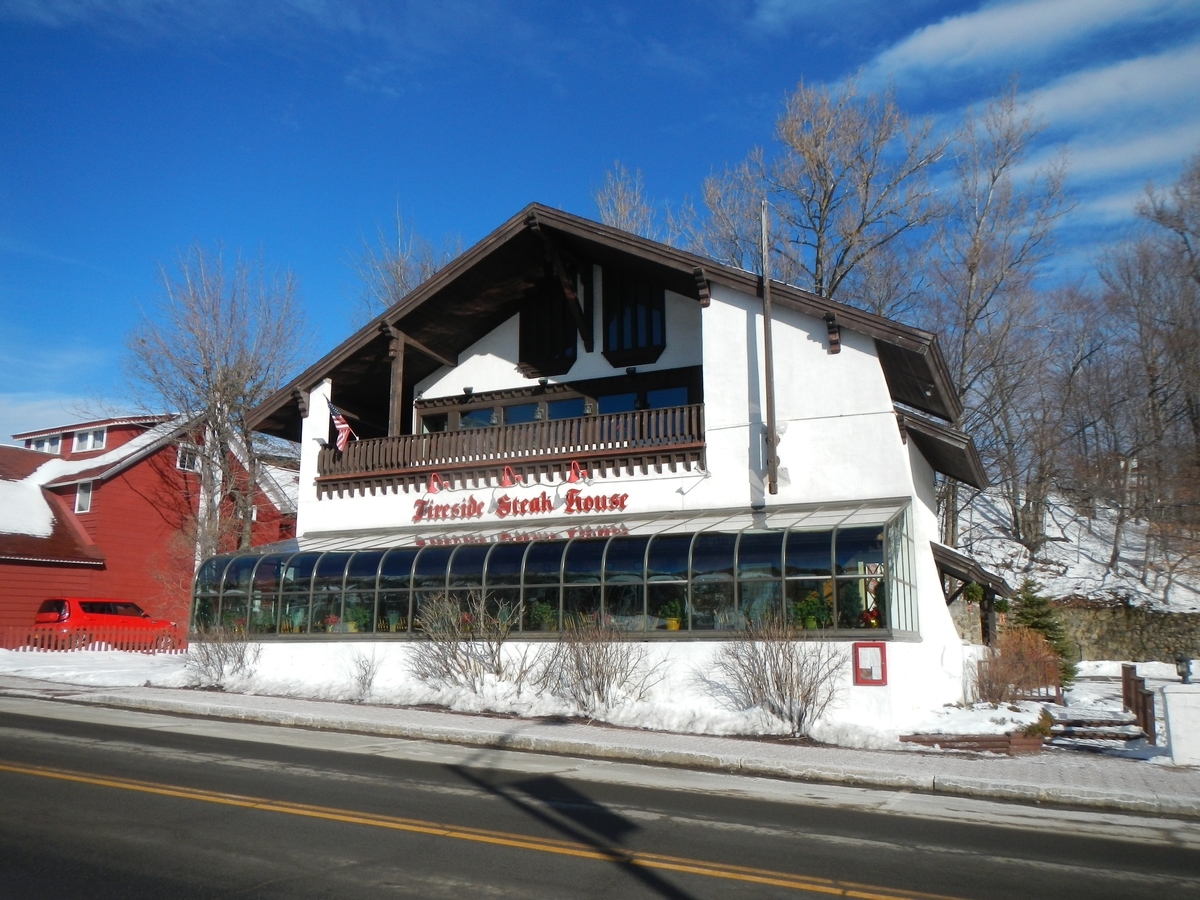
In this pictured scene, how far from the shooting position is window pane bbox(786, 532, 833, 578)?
1689cm

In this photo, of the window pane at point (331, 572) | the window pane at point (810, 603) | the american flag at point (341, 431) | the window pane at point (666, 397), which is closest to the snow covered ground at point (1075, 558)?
the window pane at point (666, 397)

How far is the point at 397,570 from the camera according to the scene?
68.2ft

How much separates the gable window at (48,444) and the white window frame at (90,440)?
186 centimetres

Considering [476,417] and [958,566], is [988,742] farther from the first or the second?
[476,417]

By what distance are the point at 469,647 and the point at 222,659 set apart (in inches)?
250

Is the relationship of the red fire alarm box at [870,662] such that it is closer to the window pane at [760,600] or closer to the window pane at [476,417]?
the window pane at [760,600]

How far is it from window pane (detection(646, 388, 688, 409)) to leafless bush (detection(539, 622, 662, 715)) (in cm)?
702

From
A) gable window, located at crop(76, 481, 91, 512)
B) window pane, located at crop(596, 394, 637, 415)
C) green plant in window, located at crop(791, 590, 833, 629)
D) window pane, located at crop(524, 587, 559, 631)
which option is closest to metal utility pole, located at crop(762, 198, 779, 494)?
green plant in window, located at crop(791, 590, 833, 629)

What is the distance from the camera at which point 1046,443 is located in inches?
1635

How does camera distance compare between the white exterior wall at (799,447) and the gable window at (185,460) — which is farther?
the gable window at (185,460)

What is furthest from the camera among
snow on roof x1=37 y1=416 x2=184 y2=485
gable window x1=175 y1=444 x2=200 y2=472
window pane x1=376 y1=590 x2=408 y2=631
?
gable window x1=175 y1=444 x2=200 y2=472

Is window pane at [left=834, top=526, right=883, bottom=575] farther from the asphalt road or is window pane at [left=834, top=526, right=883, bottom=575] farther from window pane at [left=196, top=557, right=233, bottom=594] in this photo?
window pane at [left=196, top=557, right=233, bottom=594]

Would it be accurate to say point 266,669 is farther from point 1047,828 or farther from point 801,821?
point 1047,828

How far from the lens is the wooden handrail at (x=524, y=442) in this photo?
21.3 m
